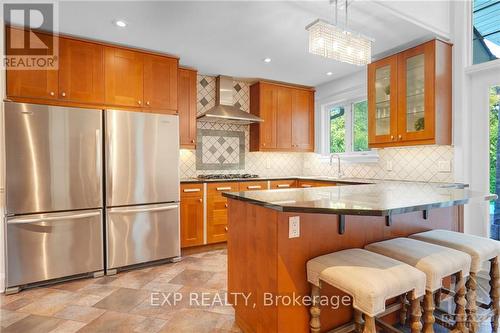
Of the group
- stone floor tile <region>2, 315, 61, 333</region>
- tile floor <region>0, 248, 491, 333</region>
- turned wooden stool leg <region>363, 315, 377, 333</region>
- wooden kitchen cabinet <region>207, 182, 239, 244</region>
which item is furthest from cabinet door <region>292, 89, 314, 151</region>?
stone floor tile <region>2, 315, 61, 333</region>

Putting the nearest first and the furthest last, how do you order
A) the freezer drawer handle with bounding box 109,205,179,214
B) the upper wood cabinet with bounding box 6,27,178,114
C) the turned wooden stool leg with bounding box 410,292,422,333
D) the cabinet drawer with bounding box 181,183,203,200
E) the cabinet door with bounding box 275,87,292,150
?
the turned wooden stool leg with bounding box 410,292,422,333 → the upper wood cabinet with bounding box 6,27,178,114 → the freezer drawer handle with bounding box 109,205,179,214 → the cabinet drawer with bounding box 181,183,203,200 → the cabinet door with bounding box 275,87,292,150

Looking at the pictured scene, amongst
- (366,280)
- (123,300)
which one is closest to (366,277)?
(366,280)

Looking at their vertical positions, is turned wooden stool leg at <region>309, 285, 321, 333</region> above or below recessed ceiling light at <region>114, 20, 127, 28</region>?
below

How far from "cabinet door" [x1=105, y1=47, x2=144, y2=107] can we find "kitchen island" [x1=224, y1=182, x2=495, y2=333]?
195cm

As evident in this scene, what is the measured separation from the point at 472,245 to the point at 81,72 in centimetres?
368

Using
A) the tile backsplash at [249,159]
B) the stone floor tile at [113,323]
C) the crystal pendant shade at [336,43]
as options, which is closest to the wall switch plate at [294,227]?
the crystal pendant shade at [336,43]

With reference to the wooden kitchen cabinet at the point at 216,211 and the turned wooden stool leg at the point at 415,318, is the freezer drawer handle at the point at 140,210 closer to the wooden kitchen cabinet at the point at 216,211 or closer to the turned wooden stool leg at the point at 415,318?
the wooden kitchen cabinet at the point at 216,211

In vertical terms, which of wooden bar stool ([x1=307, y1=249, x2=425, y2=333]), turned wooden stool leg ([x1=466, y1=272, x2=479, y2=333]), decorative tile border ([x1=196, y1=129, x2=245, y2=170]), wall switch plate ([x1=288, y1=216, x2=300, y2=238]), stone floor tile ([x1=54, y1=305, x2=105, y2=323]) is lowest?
stone floor tile ([x1=54, y1=305, x2=105, y2=323])

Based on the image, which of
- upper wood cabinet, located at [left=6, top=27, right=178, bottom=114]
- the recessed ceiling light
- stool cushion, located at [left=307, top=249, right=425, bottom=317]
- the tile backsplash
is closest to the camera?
stool cushion, located at [left=307, top=249, right=425, bottom=317]

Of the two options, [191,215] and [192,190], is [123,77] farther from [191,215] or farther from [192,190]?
[191,215]

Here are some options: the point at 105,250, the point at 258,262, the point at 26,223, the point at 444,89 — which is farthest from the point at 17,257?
the point at 444,89

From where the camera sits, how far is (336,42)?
193cm

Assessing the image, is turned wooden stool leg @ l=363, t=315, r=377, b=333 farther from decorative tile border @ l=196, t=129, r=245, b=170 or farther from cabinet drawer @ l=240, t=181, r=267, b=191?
decorative tile border @ l=196, t=129, r=245, b=170

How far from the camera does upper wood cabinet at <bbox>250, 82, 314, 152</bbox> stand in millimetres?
4512
